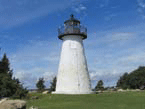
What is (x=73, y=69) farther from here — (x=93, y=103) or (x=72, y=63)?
(x=93, y=103)

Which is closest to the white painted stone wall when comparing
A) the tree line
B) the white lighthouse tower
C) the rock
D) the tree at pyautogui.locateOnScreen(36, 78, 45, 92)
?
A: the white lighthouse tower

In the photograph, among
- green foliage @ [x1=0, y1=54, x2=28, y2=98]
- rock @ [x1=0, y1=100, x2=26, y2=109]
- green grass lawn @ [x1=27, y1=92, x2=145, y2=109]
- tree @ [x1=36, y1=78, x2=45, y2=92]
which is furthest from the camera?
tree @ [x1=36, y1=78, x2=45, y2=92]

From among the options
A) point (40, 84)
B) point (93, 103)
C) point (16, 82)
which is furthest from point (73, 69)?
point (40, 84)

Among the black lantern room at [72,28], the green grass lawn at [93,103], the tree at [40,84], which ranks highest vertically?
the black lantern room at [72,28]

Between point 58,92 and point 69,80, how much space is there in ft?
9.25

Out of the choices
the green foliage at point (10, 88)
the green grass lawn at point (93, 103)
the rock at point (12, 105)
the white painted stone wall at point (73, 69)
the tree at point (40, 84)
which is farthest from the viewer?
the tree at point (40, 84)

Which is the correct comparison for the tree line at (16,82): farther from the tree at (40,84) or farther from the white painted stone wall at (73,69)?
the white painted stone wall at (73,69)

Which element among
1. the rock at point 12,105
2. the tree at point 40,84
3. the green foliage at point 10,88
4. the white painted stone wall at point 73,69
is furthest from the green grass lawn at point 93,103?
the tree at point 40,84

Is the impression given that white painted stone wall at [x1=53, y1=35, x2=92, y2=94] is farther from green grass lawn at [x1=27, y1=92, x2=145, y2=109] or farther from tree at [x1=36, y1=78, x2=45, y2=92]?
tree at [x1=36, y1=78, x2=45, y2=92]

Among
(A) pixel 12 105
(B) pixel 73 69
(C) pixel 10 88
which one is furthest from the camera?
(B) pixel 73 69

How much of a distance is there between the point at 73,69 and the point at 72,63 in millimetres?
1072

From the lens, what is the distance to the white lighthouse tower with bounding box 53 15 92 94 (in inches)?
1204

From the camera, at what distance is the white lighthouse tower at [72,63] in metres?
30.6

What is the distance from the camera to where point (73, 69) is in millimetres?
31125
